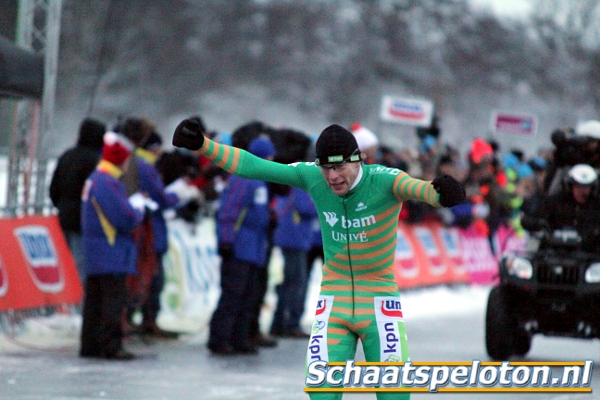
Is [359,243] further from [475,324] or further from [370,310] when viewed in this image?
[475,324]

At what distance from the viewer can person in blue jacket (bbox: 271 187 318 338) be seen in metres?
15.1

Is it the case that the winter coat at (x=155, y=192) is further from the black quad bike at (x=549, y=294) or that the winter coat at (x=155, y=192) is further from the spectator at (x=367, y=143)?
the black quad bike at (x=549, y=294)

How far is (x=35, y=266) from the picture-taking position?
549 inches

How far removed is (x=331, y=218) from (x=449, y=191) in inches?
38.7

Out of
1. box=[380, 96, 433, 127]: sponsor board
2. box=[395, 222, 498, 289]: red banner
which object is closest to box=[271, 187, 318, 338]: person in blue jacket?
box=[395, 222, 498, 289]: red banner

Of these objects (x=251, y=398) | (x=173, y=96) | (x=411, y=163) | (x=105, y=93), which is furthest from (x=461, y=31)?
(x=251, y=398)

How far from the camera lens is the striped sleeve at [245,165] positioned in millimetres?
7641

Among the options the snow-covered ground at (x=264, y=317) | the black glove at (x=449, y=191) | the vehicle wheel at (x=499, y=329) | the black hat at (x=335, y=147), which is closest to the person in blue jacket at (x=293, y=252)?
the snow-covered ground at (x=264, y=317)

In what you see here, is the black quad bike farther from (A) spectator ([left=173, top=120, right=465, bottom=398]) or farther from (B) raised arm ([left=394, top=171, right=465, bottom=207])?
(B) raised arm ([left=394, top=171, right=465, bottom=207])

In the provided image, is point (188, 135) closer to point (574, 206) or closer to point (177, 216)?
point (574, 206)

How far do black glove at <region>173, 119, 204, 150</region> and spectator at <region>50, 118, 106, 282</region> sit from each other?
21.4ft

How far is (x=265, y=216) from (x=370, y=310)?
595 cm

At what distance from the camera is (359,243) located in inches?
300

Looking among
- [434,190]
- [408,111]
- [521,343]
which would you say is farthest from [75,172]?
[408,111]
